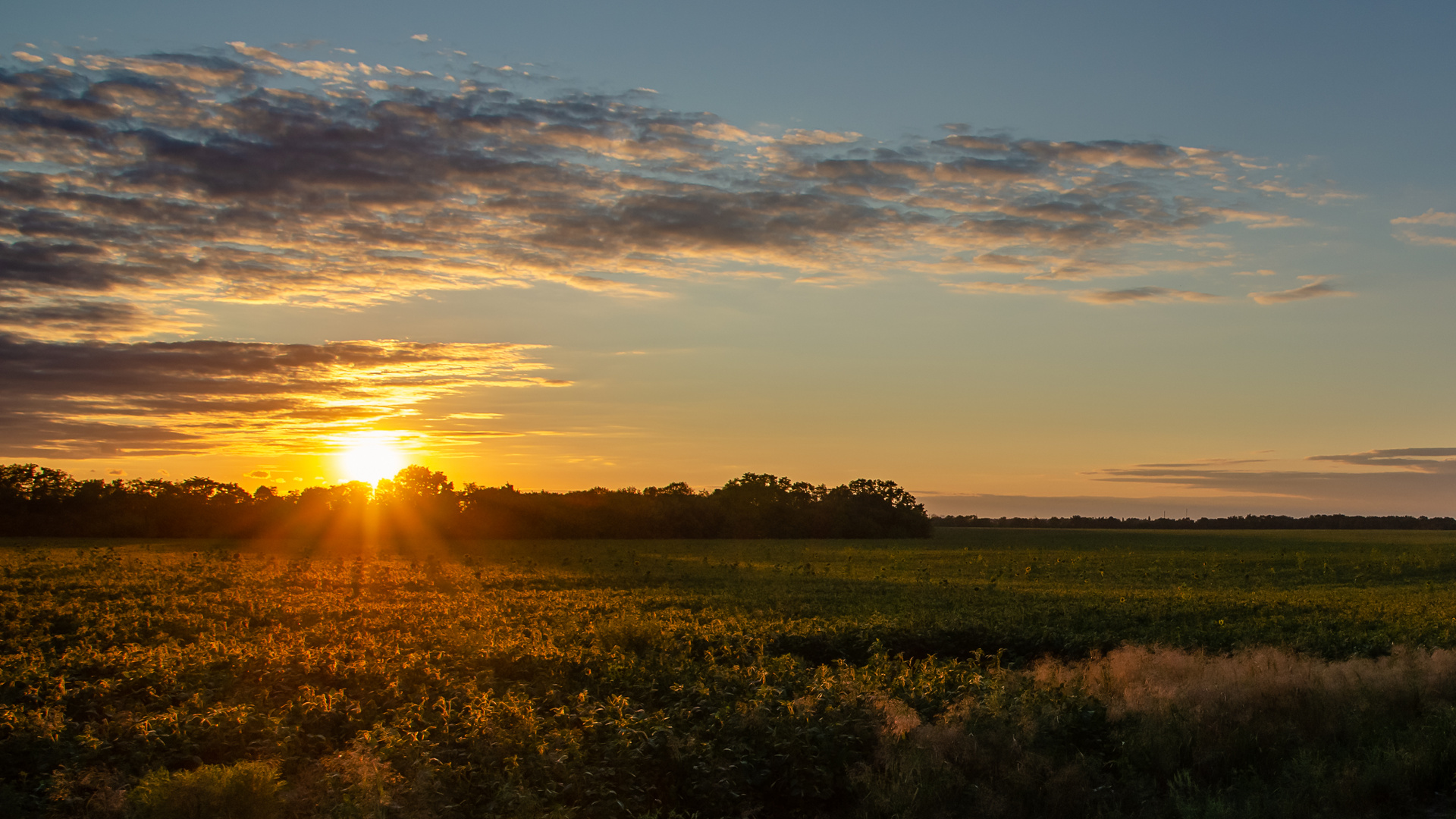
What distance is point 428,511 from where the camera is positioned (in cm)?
10712

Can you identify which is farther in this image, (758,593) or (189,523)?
(189,523)

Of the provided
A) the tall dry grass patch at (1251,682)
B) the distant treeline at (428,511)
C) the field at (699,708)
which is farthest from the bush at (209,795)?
the distant treeline at (428,511)

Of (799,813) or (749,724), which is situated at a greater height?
(749,724)

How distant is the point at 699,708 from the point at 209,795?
8.25 meters

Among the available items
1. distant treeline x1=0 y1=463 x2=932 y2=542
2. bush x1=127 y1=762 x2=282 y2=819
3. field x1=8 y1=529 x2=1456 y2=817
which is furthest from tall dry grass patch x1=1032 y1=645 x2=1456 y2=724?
distant treeline x1=0 y1=463 x2=932 y2=542

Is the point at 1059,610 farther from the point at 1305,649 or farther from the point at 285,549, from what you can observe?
the point at 285,549

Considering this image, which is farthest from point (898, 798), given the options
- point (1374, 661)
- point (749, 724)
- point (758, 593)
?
point (758, 593)

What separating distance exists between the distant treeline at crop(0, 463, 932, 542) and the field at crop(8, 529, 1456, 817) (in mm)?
62502

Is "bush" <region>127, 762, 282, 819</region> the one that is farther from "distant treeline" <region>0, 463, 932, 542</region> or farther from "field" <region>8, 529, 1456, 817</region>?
"distant treeline" <region>0, 463, 932, 542</region>

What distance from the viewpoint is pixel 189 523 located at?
90250mm

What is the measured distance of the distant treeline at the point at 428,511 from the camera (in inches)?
3487

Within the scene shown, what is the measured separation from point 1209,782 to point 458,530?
93.1 m

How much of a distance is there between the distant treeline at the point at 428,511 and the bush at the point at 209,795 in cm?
7505

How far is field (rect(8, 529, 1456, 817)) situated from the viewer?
13109 mm
